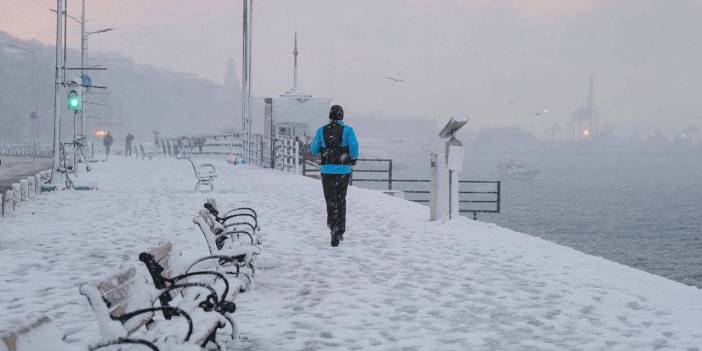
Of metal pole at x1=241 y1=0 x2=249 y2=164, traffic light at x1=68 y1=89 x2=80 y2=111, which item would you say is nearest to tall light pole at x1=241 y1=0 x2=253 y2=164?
metal pole at x1=241 y1=0 x2=249 y2=164

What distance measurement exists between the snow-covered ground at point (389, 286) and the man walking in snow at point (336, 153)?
2.73 feet

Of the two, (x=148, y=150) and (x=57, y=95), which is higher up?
(x=57, y=95)

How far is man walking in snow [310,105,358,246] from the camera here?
1104 centimetres

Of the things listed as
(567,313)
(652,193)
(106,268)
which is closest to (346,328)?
(567,313)

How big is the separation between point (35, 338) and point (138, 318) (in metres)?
1.18

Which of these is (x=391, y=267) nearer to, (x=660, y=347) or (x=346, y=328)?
(x=346, y=328)

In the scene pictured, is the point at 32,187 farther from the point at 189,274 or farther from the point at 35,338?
the point at 35,338

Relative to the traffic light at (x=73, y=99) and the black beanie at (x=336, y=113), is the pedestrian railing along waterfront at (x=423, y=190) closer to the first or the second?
the black beanie at (x=336, y=113)

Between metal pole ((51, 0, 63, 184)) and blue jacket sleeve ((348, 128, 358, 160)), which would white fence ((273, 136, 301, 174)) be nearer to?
metal pole ((51, 0, 63, 184))

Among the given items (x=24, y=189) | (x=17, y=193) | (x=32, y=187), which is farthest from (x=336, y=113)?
(x=32, y=187)

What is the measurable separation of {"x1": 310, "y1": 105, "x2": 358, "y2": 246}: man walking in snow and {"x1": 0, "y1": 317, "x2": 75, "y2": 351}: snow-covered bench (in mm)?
7497

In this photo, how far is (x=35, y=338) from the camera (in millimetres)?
3402

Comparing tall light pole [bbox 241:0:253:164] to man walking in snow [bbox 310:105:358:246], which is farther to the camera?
tall light pole [bbox 241:0:253:164]

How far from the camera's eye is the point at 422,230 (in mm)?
13602
